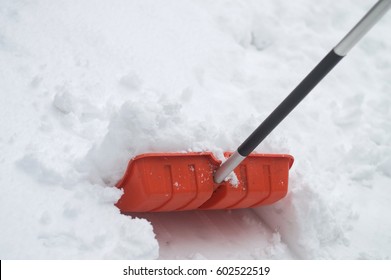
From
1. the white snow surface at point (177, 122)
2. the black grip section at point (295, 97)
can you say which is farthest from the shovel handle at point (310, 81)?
the white snow surface at point (177, 122)

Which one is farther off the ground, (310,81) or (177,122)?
(177,122)

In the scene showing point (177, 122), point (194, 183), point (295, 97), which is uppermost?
point (177, 122)

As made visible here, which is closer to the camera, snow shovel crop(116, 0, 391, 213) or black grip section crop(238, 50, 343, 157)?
black grip section crop(238, 50, 343, 157)

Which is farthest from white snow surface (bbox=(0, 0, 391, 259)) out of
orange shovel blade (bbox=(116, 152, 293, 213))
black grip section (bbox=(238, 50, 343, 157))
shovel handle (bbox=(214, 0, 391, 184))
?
black grip section (bbox=(238, 50, 343, 157))

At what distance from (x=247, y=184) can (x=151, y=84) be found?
3.31 ft

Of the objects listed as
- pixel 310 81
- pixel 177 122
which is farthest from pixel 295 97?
pixel 177 122

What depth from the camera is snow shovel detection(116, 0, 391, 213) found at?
229cm

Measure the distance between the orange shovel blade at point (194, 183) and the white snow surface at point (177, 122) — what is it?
0.27 feet

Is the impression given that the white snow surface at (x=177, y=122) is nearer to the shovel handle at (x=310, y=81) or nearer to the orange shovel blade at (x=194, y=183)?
the orange shovel blade at (x=194, y=183)

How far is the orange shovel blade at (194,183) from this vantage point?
231 cm

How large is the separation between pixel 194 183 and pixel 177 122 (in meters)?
0.31

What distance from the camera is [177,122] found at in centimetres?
245

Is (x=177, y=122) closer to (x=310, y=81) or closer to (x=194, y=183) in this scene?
(x=194, y=183)

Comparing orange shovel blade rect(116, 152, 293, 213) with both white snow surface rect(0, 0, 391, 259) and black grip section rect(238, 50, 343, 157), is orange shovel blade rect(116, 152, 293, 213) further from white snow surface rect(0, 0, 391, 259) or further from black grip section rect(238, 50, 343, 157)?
black grip section rect(238, 50, 343, 157)
